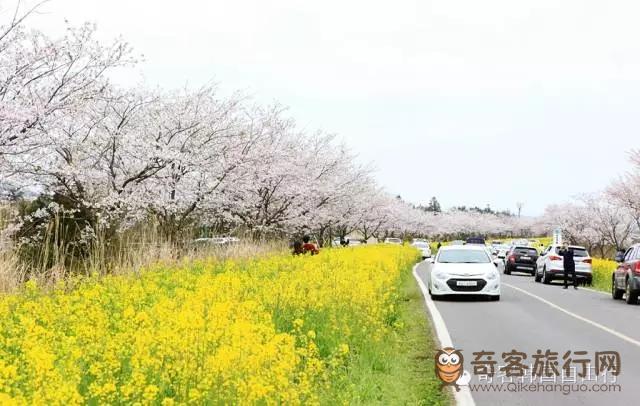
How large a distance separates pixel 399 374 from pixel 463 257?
12.1 meters

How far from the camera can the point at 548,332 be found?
12.6 metres

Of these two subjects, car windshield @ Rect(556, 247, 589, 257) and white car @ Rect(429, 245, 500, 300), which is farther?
car windshield @ Rect(556, 247, 589, 257)

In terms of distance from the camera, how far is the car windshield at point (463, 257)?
19.9 m

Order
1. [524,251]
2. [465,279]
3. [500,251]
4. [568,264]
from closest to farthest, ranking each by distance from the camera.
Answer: [465,279] < [568,264] < [524,251] < [500,251]

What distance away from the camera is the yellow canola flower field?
15.4 ft

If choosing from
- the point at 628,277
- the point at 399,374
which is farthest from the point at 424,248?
the point at 399,374

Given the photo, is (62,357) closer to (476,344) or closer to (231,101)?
(476,344)

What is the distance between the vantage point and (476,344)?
10.9 metres

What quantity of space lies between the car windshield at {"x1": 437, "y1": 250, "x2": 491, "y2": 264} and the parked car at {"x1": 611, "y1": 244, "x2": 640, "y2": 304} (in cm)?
400

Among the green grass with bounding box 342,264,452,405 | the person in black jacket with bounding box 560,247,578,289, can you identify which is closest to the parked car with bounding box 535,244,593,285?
the person in black jacket with bounding box 560,247,578,289

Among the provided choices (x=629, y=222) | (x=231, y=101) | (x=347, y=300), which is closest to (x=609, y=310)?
(x=347, y=300)

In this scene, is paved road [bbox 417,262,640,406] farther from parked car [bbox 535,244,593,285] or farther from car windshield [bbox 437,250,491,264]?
parked car [bbox 535,244,593,285]

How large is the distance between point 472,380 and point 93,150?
1400cm

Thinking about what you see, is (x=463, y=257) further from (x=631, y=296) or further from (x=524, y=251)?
(x=524, y=251)
